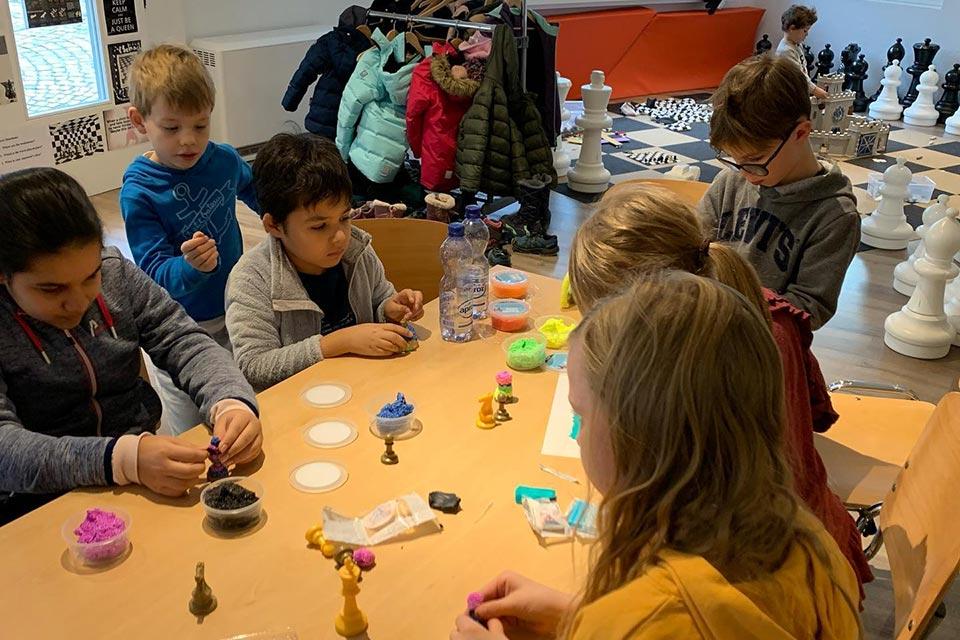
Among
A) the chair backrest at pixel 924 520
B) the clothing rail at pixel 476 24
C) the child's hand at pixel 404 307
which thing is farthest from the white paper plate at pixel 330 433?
the clothing rail at pixel 476 24

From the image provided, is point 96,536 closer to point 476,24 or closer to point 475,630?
point 475,630

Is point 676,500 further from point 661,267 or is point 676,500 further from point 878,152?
point 878,152

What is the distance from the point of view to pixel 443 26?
415 centimetres

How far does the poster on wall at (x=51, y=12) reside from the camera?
3.90 m

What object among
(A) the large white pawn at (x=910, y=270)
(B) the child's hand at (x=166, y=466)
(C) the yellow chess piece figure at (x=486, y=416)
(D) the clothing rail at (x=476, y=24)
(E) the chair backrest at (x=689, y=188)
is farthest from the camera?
(D) the clothing rail at (x=476, y=24)

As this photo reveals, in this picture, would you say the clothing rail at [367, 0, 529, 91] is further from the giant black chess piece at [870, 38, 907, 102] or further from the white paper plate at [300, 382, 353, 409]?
the giant black chess piece at [870, 38, 907, 102]

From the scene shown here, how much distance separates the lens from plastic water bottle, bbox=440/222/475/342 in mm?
1776

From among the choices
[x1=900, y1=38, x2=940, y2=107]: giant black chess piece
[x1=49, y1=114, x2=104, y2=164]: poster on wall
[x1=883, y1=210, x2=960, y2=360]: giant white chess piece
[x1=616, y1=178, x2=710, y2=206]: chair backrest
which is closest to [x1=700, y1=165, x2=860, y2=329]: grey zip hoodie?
[x1=616, y1=178, x2=710, y2=206]: chair backrest

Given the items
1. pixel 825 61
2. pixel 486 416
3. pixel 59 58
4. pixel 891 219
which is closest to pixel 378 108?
pixel 59 58

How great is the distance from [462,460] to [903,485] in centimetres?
80

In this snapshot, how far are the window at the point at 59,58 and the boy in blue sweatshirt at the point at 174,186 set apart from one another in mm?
2293

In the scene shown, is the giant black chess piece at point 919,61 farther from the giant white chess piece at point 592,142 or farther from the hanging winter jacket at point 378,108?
the hanging winter jacket at point 378,108

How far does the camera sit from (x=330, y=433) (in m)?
1.46

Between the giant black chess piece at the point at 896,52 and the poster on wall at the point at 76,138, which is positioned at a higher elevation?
the giant black chess piece at the point at 896,52
